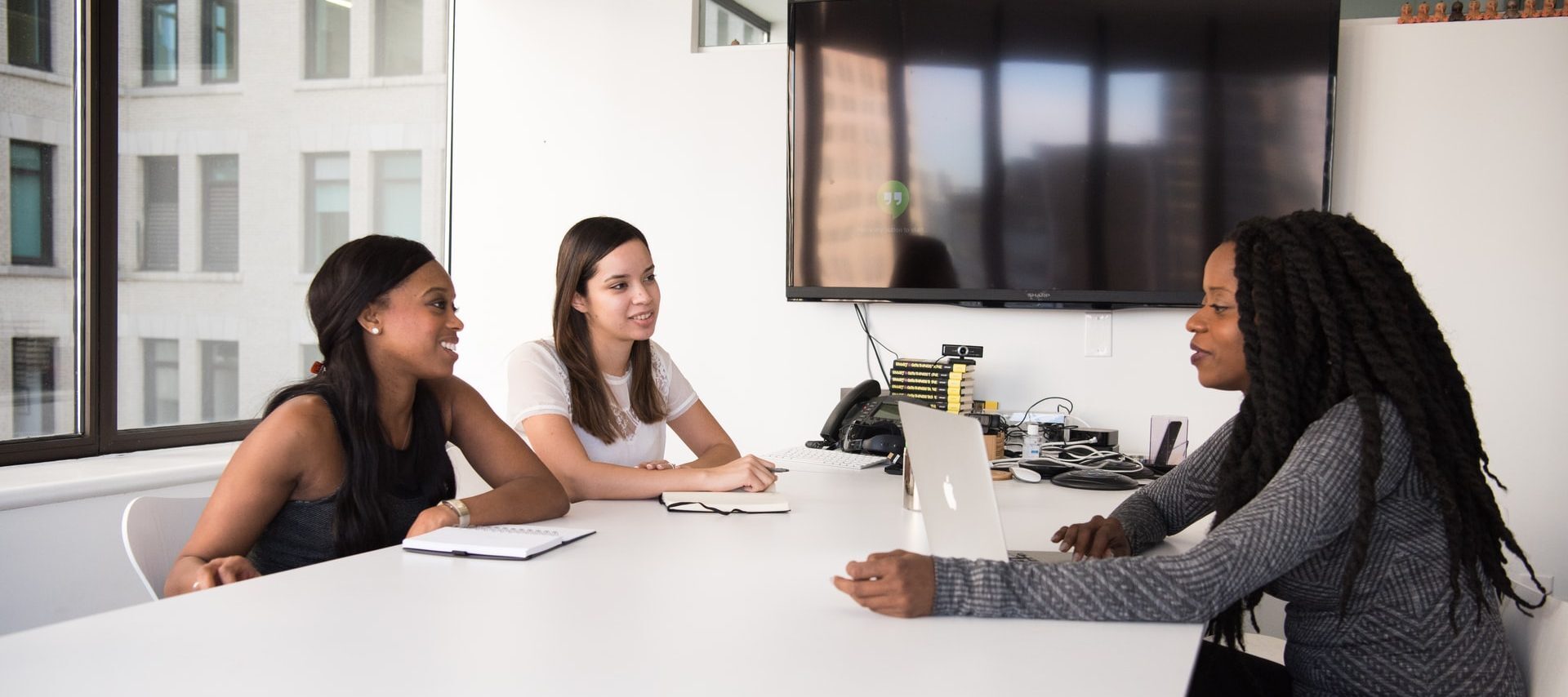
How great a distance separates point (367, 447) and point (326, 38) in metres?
2.76

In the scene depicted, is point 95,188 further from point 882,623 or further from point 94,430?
point 882,623

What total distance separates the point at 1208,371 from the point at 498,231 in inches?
125

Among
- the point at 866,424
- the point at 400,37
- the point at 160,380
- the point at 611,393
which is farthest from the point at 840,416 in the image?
the point at 400,37

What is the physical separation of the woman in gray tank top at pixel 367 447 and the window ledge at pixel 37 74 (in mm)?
1763

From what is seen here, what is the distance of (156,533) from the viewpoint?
1.71 meters

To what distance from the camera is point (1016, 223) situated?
12.0 feet

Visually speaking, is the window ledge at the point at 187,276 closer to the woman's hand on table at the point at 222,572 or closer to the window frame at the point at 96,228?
the window frame at the point at 96,228

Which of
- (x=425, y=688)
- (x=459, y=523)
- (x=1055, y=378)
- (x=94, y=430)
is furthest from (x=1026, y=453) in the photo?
→ (x=94, y=430)

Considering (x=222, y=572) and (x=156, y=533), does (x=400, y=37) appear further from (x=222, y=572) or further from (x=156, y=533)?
(x=222, y=572)

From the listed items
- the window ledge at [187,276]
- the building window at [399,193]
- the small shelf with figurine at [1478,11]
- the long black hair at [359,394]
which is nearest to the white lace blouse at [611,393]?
the long black hair at [359,394]

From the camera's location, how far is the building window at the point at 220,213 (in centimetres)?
375

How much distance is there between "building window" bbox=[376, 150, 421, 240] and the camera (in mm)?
4383

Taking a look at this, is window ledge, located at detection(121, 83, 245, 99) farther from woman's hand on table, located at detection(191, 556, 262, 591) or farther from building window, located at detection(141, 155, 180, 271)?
woman's hand on table, located at detection(191, 556, 262, 591)

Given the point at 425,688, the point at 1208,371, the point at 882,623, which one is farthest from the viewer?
the point at 1208,371
